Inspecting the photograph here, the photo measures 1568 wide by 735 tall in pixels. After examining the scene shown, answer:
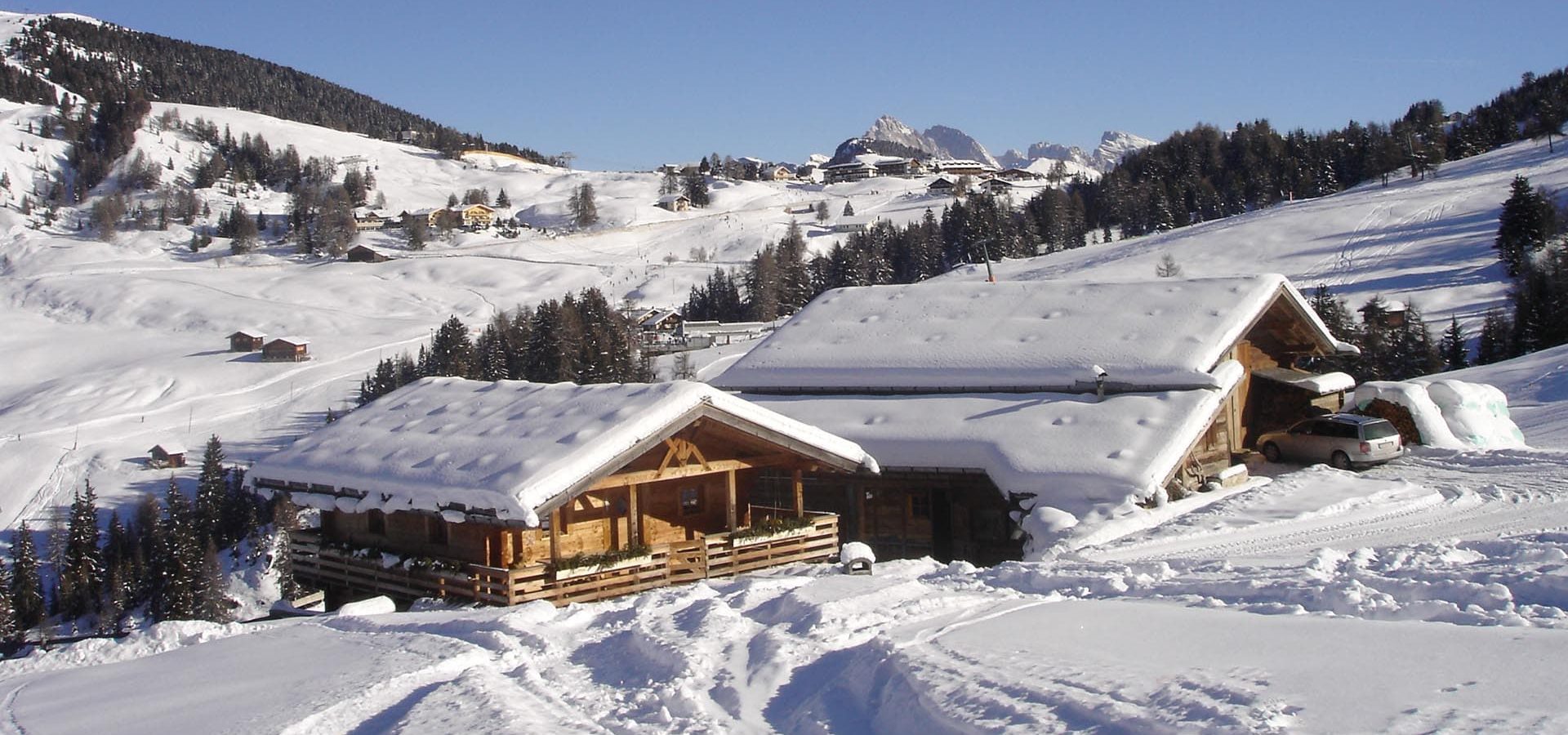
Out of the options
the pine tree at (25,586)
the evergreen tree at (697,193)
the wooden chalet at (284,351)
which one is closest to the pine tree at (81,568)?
the pine tree at (25,586)

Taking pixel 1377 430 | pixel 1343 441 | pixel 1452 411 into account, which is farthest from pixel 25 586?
pixel 1452 411

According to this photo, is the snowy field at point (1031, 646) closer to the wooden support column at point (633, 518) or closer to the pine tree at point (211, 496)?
the wooden support column at point (633, 518)

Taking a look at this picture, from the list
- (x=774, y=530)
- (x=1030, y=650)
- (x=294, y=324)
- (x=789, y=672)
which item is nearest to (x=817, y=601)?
(x=789, y=672)

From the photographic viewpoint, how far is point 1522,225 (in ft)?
219

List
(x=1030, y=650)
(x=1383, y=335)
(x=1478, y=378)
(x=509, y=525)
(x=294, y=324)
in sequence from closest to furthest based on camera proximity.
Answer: (x=1030, y=650) → (x=509, y=525) → (x=1478, y=378) → (x=1383, y=335) → (x=294, y=324)

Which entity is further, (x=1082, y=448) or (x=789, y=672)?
(x=1082, y=448)

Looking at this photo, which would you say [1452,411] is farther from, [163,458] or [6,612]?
[163,458]

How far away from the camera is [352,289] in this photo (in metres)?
107

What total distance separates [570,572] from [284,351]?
74.1 m

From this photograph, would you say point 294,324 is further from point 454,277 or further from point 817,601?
point 817,601

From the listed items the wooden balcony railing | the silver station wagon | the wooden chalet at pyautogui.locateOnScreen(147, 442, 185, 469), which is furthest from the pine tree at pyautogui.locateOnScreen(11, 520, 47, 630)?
the silver station wagon

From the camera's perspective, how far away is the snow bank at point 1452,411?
2489 cm

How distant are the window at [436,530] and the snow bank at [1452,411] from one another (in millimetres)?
19406

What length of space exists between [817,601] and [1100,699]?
4.36m
